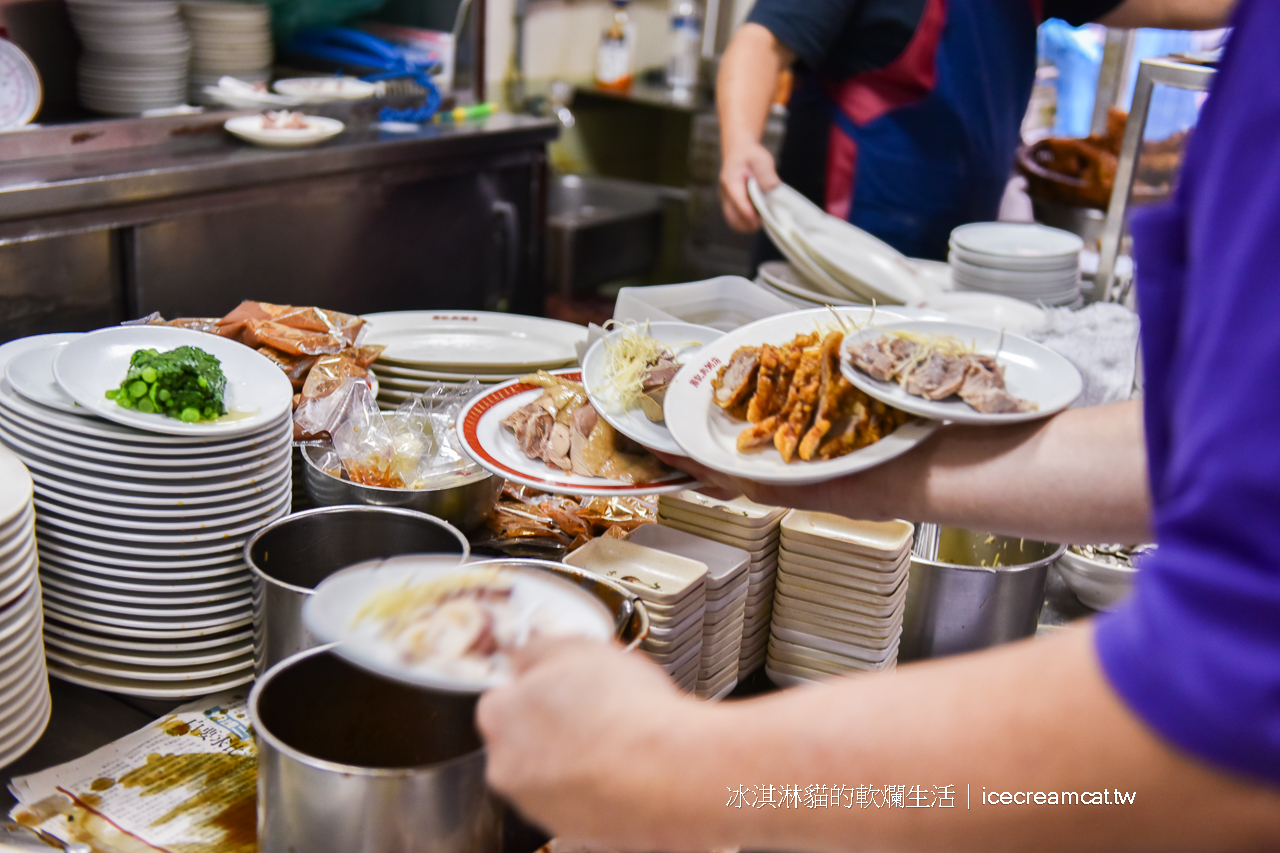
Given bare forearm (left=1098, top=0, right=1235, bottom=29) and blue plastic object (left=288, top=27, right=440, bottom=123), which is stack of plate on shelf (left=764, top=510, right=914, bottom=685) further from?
blue plastic object (left=288, top=27, right=440, bottom=123)

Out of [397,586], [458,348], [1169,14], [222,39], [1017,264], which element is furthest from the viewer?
[222,39]

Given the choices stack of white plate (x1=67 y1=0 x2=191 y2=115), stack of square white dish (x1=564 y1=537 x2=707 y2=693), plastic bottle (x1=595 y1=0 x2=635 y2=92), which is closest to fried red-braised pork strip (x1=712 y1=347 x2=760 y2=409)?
stack of square white dish (x1=564 y1=537 x2=707 y2=693)

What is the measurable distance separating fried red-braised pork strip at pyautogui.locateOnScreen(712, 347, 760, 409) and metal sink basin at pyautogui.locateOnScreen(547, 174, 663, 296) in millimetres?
3301

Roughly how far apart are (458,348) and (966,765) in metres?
1.55

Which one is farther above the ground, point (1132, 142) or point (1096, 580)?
point (1132, 142)

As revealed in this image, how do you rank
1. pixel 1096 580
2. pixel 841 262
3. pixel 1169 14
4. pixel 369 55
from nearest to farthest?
pixel 1096 580 < pixel 841 262 < pixel 1169 14 < pixel 369 55

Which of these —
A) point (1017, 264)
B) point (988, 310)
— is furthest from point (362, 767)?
point (1017, 264)

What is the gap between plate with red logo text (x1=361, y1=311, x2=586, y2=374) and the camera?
197 cm

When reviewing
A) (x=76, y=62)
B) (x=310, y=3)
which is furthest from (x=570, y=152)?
(x=76, y=62)

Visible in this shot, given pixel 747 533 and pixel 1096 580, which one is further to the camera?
pixel 1096 580

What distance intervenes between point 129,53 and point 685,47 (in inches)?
129

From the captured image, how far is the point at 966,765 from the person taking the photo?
2.01ft

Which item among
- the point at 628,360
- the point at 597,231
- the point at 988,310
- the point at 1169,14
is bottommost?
the point at 597,231

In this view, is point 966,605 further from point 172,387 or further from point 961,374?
point 172,387
